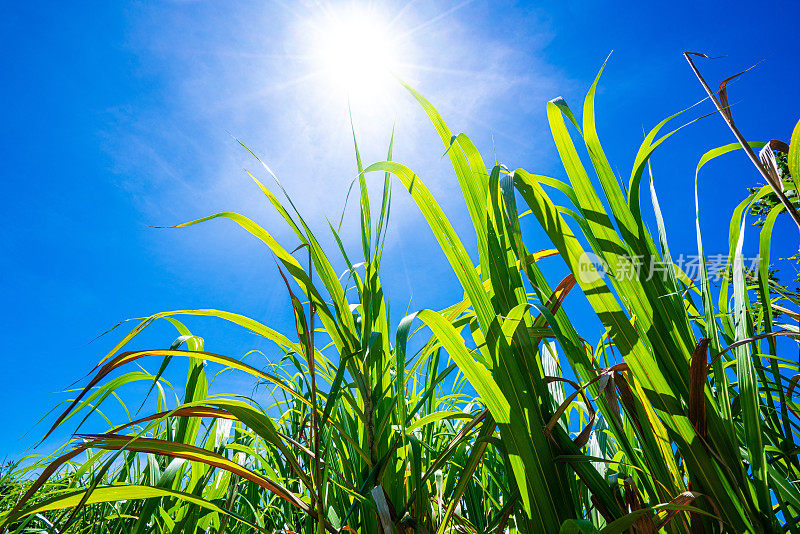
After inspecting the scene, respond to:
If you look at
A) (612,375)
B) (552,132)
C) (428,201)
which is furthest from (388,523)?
(552,132)


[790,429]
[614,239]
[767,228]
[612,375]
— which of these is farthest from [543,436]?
[767,228]

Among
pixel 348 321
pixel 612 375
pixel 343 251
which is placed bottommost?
pixel 612 375

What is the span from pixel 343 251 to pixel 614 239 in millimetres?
402

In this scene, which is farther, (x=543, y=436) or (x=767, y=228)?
(x=767, y=228)

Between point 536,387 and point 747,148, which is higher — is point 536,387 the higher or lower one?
the lower one

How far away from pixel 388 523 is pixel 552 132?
0.56 m

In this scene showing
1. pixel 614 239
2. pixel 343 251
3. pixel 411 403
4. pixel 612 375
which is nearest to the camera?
pixel 612 375

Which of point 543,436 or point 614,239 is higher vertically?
point 614,239

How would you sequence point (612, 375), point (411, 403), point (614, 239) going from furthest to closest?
point (411, 403), point (614, 239), point (612, 375)

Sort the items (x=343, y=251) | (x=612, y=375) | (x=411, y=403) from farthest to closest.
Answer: (x=411, y=403)
(x=343, y=251)
(x=612, y=375)

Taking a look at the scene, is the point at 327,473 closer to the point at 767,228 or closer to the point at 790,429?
the point at 790,429

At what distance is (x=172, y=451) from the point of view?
0.50m

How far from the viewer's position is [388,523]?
0.50m

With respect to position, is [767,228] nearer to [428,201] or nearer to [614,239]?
[614,239]
